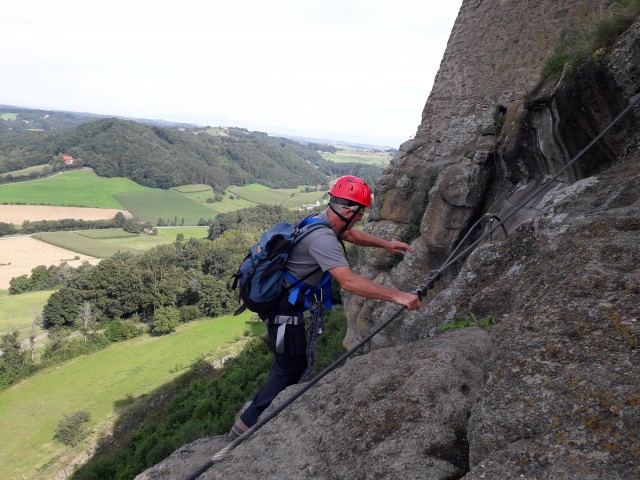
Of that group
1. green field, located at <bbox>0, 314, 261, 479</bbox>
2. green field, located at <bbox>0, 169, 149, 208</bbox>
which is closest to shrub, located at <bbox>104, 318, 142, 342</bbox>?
green field, located at <bbox>0, 314, 261, 479</bbox>

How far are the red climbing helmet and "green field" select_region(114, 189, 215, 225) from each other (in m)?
127

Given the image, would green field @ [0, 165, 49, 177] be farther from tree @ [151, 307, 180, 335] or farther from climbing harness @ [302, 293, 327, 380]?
climbing harness @ [302, 293, 327, 380]

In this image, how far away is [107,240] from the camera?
103688mm

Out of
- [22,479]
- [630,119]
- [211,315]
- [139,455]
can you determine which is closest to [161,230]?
[211,315]

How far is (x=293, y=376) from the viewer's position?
5.42m

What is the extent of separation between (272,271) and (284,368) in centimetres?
135

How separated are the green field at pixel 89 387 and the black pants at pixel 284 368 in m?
24.9

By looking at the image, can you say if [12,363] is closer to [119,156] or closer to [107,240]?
[107,240]

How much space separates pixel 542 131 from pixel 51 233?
381ft

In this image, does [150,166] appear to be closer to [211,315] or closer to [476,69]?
[211,315]

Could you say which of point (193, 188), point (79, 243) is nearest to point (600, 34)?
point (79, 243)

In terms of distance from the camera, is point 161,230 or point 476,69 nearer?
point 476,69

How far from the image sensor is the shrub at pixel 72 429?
97.0 ft

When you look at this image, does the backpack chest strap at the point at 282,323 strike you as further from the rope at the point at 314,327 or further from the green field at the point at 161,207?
the green field at the point at 161,207
